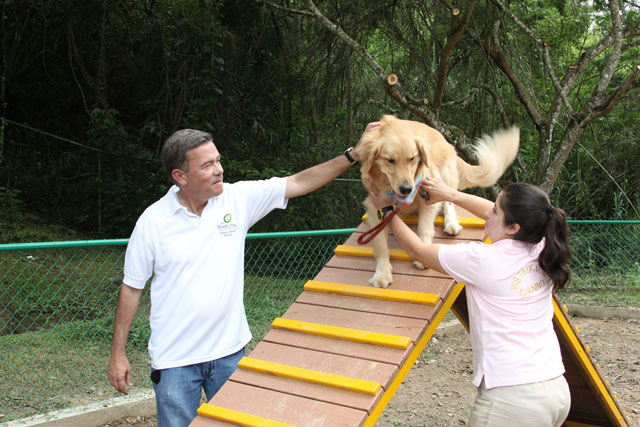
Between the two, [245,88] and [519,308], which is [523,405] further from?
[245,88]

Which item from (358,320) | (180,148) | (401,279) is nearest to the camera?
(180,148)

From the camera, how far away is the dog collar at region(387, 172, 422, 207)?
306 centimetres

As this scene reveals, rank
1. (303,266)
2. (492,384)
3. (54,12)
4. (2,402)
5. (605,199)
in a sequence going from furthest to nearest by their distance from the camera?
(605,199) → (54,12) → (303,266) → (2,402) → (492,384)

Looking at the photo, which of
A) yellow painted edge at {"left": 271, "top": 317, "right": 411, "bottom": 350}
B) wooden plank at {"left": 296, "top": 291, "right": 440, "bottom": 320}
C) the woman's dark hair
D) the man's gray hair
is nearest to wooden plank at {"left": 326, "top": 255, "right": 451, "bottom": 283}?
wooden plank at {"left": 296, "top": 291, "right": 440, "bottom": 320}

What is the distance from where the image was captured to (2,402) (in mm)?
4145

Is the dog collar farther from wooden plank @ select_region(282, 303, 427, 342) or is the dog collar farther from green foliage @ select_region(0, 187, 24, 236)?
green foliage @ select_region(0, 187, 24, 236)

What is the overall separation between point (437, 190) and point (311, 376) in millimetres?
1304

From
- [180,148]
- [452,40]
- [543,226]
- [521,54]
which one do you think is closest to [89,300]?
[180,148]

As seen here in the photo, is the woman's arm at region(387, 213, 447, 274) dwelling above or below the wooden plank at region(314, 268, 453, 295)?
above

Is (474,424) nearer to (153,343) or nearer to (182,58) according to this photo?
(153,343)

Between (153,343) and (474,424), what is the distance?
1.59m

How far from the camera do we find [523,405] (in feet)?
7.61

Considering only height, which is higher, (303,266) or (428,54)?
(428,54)

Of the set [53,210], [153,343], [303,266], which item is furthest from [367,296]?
[53,210]
